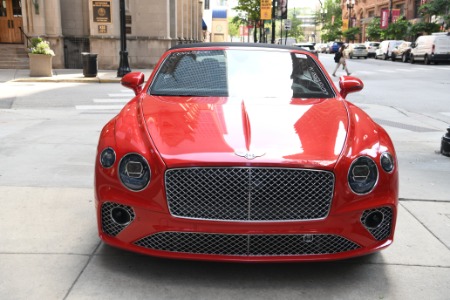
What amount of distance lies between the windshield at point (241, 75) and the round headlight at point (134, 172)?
1.31 meters

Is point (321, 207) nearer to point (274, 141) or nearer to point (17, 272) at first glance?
point (274, 141)

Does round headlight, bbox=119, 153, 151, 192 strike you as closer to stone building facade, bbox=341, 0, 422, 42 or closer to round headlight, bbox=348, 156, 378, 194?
round headlight, bbox=348, 156, 378, 194

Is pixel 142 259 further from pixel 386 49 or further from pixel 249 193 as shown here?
pixel 386 49

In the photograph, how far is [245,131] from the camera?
11.3ft

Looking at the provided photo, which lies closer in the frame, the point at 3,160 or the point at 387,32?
the point at 3,160

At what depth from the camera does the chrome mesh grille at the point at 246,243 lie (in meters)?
3.16

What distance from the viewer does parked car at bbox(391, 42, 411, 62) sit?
39875 mm

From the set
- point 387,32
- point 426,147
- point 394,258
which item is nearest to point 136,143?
point 394,258

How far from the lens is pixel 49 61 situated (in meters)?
19.8

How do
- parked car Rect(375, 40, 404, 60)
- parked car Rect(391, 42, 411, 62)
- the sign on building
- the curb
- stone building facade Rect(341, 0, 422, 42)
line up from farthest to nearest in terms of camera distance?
1. stone building facade Rect(341, 0, 422, 42)
2. parked car Rect(375, 40, 404, 60)
3. parked car Rect(391, 42, 411, 62)
4. the sign on building
5. the curb

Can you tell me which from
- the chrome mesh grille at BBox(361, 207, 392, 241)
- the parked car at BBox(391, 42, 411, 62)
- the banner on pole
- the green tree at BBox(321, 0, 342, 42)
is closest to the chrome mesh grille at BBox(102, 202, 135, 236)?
the chrome mesh grille at BBox(361, 207, 392, 241)

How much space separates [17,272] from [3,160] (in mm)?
3517

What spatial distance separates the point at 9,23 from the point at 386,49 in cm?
3261

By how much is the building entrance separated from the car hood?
2553cm
